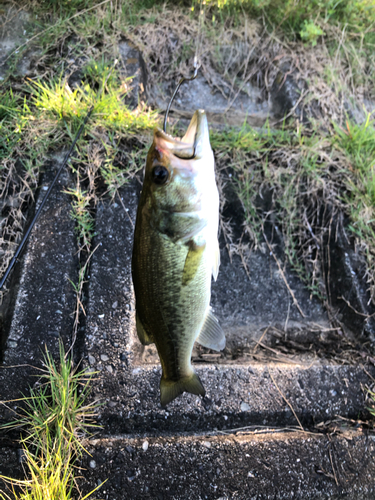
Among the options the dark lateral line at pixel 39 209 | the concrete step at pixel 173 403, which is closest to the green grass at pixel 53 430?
the concrete step at pixel 173 403

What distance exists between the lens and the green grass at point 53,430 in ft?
5.34

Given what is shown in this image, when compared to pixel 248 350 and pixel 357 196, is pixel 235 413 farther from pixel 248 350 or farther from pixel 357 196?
pixel 357 196

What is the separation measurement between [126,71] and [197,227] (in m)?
2.39

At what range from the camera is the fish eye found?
142 centimetres

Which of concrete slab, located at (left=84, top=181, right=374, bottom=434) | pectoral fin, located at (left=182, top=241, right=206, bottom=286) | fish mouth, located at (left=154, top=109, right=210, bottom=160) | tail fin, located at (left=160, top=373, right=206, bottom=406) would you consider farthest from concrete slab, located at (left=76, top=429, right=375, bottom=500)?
fish mouth, located at (left=154, top=109, right=210, bottom=160)

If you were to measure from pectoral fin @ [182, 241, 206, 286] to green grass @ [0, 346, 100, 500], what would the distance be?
997 millimetres

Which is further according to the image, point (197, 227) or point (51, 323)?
point (51, 323)

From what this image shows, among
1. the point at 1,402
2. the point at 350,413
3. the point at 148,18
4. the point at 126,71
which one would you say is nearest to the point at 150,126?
the point at 126,71

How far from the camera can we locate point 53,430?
5.96 ft

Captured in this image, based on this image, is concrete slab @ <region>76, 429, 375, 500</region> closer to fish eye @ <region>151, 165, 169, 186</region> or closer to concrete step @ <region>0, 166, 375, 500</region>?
concrete step @ <region>0, 166, 375, 500</region>

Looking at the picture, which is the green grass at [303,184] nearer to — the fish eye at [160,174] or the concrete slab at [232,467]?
the concrete slab at [232,467]

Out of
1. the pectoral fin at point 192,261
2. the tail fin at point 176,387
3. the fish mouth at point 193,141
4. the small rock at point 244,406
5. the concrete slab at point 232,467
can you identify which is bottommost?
the concrete slab at point 232,467

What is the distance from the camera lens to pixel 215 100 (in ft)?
12.3

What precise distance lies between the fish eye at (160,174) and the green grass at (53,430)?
1.21 meters
